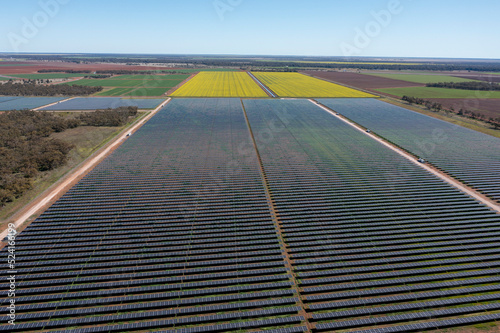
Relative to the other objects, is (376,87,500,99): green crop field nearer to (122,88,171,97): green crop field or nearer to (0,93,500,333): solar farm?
(0,93,500,333): solar farm

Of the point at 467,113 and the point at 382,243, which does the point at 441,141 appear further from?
the point at 382,243

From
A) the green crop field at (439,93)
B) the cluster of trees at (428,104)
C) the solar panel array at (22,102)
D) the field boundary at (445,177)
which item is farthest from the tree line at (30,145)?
the green crop field at (439,93)

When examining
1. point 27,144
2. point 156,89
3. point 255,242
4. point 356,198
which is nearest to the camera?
point 255,242

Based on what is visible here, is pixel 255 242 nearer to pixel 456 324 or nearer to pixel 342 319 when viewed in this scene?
pixel 342 319

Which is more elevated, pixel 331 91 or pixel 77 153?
pixel 331 91

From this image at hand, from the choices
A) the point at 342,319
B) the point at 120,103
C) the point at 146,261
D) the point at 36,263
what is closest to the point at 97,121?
the point at 120,103

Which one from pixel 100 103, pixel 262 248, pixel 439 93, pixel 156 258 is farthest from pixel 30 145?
pixel 439 93

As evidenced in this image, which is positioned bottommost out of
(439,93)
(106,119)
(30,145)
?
(30,145)
